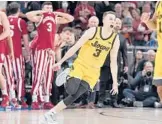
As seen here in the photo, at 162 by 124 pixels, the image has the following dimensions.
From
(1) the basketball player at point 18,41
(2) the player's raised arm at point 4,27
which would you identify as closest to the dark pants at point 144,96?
(1) the basketball player at point 18,41

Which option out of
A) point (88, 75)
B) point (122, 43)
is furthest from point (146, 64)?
point (88, 75)

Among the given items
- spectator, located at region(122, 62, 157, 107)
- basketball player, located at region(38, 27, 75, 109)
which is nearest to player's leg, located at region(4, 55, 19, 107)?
basketball player, located at region(38, 27, 75, 109)

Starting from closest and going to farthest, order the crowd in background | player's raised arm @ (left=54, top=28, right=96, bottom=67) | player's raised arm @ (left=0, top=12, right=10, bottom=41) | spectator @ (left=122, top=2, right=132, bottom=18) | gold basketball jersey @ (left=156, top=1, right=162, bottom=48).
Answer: gold basketball jersey @ (left=156, top=1, right=162, bottom=48)
player's raised arm @ (left=54, top=28, right=96, bottom=67)
player's raised arm @ (left=0, top=12, right=10, bottom=41)
the crowd in background
spectator @ (left=122, top=2, right=132, bottom=18)

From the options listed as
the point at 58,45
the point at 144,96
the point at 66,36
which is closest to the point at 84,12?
the point at 66,36

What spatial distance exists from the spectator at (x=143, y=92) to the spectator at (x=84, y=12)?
2381 mm

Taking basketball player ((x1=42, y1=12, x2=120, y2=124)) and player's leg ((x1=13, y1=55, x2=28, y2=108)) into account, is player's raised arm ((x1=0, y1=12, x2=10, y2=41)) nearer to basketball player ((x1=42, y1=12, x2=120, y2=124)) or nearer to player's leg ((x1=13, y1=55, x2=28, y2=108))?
player's leg ((x1=13, y1=55, x2=28, y2=108))

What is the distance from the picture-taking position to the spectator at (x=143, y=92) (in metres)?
12.0

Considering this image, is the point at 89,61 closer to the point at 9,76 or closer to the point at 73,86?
the point at 73,86

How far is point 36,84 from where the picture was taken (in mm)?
10633

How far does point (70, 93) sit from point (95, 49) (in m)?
0.77

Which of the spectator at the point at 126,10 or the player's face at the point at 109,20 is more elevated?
the spectator at the point at 126,10

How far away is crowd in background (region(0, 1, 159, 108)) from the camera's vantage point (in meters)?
11.4

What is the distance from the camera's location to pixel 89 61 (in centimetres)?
758

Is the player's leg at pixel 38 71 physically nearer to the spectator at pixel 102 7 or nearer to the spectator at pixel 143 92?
the spectator at pixel 143 92
